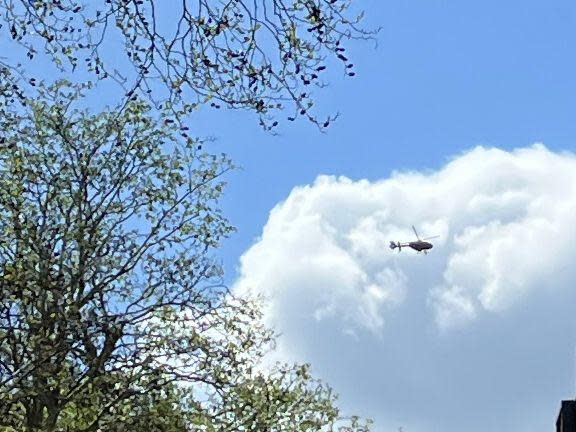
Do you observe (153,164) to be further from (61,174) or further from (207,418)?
(207,418)

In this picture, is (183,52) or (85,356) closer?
(183,52)

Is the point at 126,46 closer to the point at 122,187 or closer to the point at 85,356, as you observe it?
the point at 85,356

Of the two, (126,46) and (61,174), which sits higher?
(61,174)

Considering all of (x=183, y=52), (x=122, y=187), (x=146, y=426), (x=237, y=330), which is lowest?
(x=183, y=52)

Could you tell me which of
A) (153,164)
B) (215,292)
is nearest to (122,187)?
(153,164)

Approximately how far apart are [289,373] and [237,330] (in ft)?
8.81

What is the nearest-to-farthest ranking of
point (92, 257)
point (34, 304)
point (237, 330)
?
point (34, 304), point (92, 257), point (237, 330)

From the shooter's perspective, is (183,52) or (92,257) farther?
(92,257)

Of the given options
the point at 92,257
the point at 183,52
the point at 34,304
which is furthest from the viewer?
the point at 92,257

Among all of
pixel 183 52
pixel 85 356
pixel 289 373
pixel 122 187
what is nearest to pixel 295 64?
pixel 183 52

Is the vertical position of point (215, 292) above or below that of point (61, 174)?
below

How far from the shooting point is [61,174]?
98.7 feet

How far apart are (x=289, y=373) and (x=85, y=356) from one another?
783cm

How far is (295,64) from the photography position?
1119 centimetres
